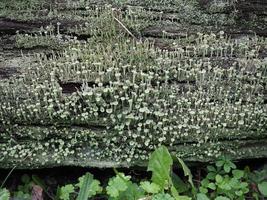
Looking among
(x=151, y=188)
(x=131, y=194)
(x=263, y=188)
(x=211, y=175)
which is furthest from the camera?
(x=211, y=175)

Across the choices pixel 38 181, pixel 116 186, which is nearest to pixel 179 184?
pixel 116 186

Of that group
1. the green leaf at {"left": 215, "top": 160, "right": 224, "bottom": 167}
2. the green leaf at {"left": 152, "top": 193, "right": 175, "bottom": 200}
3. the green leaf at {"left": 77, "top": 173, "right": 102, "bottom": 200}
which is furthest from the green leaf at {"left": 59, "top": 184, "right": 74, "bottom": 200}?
the green leaf at {"left": 215, "top": 160, "right": 224, "bottom": 167}

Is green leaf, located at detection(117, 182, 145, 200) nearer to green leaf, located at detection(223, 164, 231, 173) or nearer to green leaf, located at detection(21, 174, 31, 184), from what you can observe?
green leaf, located at detection(223, 164, 231, 173)

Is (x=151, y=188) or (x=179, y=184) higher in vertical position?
(x=151, y=188)

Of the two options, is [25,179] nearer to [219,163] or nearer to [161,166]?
[161,166]

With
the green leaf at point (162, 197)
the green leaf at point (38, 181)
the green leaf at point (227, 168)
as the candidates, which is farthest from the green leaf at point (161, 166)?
the green leaf at point (38, 181)

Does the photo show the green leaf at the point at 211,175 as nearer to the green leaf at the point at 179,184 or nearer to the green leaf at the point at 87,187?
the green leaf at the point at 179,184

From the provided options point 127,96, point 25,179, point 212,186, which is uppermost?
point 127,96
